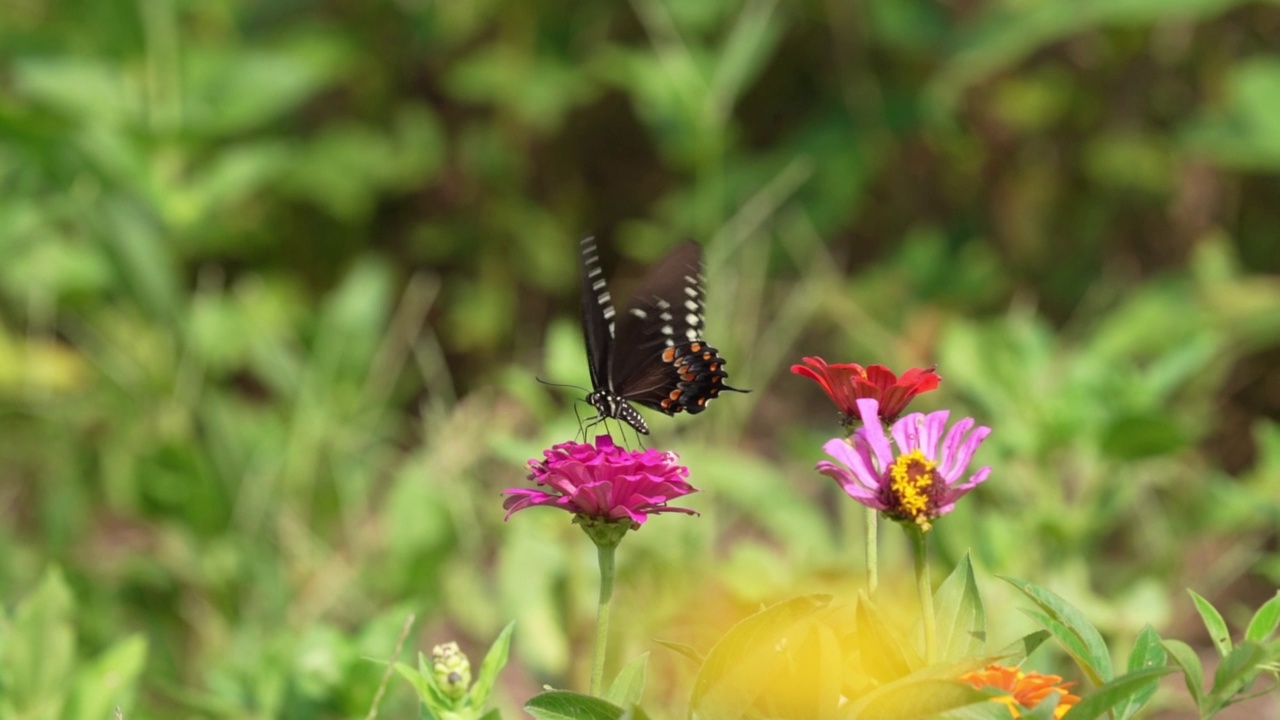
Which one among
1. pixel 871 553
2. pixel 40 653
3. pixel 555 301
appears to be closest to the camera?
pixel 871 553

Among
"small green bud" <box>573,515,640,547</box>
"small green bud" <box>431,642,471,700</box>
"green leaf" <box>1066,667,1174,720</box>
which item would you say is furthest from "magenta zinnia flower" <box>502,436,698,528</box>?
"green leaf" <box>1066,667,1174,720</box>

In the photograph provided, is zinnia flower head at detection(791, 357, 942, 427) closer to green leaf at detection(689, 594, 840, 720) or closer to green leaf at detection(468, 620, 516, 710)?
green leaf at detection(689, 594, 840, 720)

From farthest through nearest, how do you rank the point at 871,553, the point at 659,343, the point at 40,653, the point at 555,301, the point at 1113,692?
the point at 555,301 → the point at 659,343 → the point at 40,653 → the point at 871,553 → the point at 1113,692

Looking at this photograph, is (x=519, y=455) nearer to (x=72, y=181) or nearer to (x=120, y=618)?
(x=120, y=618)

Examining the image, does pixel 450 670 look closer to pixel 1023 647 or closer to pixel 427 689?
pixel 427 689

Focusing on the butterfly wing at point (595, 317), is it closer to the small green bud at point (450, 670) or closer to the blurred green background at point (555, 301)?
the blurred green background at point (555, 301)

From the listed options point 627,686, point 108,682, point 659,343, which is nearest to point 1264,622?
point 627,686

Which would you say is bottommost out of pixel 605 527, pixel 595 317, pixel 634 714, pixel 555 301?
pixel 634 714
